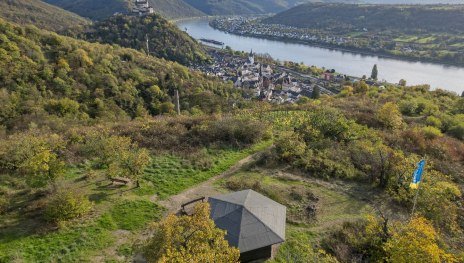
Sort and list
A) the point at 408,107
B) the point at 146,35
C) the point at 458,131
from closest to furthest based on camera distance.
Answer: the point at 458,131 < the point at 408,107 < the point at 146,35

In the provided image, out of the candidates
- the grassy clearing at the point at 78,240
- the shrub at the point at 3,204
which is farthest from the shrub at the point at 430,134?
the shrub at the point at 3,204

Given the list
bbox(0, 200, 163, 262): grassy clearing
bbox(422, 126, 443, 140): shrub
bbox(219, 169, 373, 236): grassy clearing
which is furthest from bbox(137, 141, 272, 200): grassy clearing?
bbox(422, 126, 443, 140): shrub

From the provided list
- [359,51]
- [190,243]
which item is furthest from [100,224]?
[359,51]

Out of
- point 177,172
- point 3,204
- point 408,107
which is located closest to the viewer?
point 3,204

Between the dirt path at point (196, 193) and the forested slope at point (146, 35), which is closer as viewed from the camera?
the dirt path at point (196, 193)

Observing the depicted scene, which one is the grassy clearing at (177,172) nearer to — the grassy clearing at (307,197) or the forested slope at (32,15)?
the grassy clearing at (307,197)

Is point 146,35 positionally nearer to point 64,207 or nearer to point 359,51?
point 64,207
